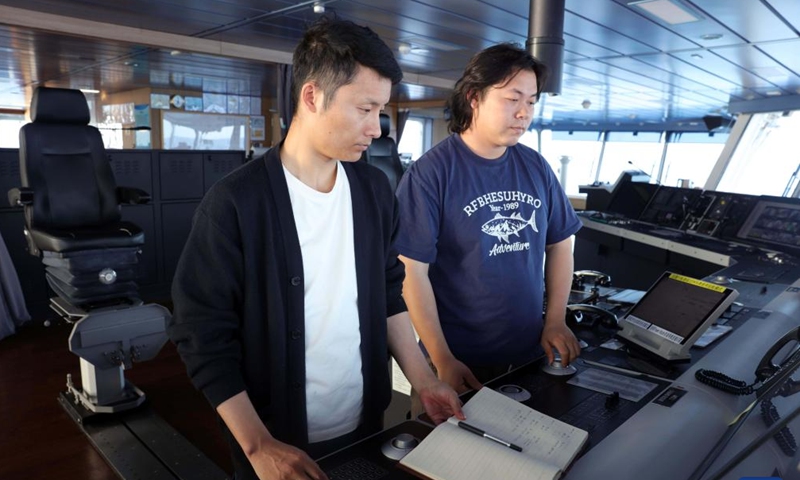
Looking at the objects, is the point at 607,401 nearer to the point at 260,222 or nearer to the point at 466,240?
the point at 466,240

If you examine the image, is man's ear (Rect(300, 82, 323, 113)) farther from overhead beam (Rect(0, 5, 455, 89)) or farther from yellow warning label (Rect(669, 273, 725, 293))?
overhead beam (Rect(0, 5, 455, 89))

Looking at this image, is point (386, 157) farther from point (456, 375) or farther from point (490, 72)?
point (456, 375)

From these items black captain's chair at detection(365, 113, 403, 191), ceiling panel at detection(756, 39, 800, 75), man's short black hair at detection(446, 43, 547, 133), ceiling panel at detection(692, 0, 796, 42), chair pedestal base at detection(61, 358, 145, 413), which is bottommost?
chair pedestal base at detection(61, 358, 145, 413)

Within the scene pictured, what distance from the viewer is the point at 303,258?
1.10 m

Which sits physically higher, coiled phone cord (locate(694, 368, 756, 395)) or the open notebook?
coiled phone cord (locate(694, 368, 756, 395))

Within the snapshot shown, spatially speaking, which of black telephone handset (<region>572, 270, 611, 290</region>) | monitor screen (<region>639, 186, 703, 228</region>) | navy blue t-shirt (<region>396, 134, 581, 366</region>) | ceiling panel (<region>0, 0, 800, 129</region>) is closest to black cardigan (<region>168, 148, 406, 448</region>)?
navy blue t-shirt (<region>396, 134, 581, 366</region>)

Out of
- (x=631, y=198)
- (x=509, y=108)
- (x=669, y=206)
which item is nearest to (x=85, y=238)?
(x=509, y=108)

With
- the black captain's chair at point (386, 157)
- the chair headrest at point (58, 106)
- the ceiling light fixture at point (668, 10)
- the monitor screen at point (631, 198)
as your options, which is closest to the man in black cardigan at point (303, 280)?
the chair headrest at point (58, 106)

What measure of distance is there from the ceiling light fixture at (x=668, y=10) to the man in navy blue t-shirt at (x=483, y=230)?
3.32 meters

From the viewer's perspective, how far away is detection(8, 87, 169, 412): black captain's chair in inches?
122

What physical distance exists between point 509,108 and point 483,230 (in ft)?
1.11

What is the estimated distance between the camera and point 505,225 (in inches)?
63.0

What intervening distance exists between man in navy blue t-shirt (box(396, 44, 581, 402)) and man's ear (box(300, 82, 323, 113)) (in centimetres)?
58

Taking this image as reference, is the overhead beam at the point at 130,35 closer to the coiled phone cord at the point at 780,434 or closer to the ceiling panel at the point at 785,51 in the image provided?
the ceiling panel at the point at 785,51
